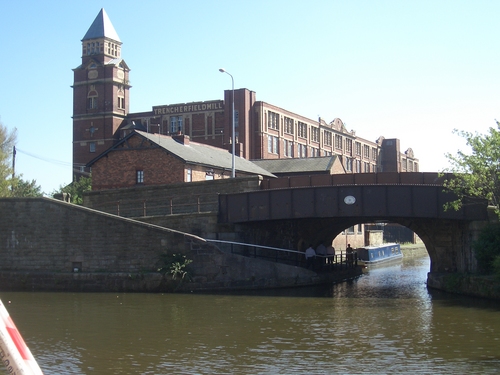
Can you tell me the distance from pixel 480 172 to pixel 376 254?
83.7 ft

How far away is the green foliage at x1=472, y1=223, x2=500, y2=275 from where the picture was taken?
25.6 meters

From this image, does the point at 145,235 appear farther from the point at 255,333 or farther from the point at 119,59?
the point at 119,59

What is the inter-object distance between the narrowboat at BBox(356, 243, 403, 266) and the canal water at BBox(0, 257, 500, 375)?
70.4 ft

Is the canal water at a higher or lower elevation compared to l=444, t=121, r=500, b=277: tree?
lower

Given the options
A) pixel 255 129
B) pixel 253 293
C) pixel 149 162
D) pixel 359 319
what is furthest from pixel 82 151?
pixel 359 319

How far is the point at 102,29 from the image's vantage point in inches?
3206

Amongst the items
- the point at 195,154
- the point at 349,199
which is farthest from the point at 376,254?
the point at 349,199

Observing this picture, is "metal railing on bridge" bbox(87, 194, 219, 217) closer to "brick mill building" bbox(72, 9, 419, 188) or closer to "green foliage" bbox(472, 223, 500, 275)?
"green foliage" bbox(472, 223, 500, 275)

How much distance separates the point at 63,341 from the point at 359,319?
9.05m

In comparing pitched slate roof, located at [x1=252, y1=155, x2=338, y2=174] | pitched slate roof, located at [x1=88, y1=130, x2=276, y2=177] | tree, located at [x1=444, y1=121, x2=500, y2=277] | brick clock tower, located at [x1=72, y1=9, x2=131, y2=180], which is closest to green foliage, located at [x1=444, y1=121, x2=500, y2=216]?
tree, located at [x1=444, y1=121, x2=500, y2=277]

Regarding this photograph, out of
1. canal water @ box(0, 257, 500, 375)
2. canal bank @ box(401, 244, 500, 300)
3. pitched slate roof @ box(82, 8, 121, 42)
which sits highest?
Answer: pitched slate roof @ box(82, 8, 121, 42)

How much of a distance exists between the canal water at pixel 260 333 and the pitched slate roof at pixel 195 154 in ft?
56.2

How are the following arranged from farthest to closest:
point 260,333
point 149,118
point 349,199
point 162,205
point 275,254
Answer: point 149,118 < point 162,205 < point 275,254 < point 349,199 < point 260,333

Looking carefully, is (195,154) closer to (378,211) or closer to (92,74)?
(378,211)
